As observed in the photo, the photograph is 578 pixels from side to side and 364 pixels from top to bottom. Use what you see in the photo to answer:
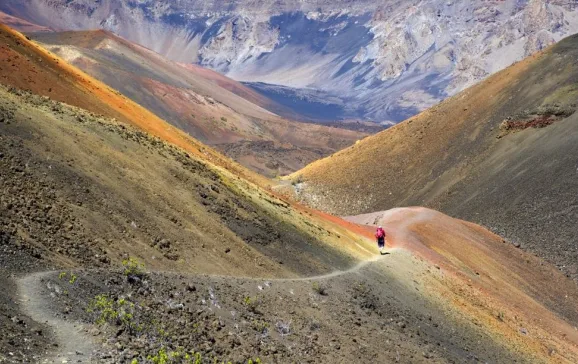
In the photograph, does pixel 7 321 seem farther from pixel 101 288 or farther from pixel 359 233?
pixel 359 233

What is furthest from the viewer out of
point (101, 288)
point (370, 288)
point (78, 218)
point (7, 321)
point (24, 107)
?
point (370, 288)

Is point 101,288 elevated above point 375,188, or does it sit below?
above

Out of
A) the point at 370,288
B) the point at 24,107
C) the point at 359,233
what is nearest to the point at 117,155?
the point at 24,107

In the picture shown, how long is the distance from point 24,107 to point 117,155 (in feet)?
10.5

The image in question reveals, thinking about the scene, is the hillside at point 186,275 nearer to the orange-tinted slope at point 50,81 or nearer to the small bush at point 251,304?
the small bush at point 251,304

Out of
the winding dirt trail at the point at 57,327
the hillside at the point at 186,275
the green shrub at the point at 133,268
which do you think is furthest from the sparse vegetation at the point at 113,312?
the green shrub at the point at 133,268

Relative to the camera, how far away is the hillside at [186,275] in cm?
1311

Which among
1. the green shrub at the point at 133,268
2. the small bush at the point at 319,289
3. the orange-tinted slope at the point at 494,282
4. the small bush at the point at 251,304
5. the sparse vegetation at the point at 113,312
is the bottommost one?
the orange-tinted slope at the point at 494,282

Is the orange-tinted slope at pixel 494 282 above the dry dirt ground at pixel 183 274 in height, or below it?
below

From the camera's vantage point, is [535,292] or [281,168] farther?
[281,168]

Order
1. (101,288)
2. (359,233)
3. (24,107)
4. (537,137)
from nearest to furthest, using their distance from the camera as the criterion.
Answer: (101,288) < (24,107) < (359,233) < (537,137)

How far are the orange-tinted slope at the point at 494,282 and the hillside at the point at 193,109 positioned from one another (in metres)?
66.0

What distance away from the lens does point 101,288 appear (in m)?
14.1

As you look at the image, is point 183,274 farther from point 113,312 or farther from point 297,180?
point 297,180
